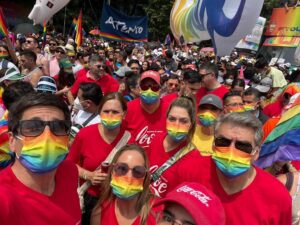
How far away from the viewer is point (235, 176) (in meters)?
2.37

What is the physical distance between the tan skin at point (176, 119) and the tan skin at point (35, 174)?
4.43 ft

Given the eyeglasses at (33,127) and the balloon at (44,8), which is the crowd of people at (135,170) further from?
the balloon at (44,8)

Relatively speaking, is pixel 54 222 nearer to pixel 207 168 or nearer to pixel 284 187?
pixel 207 168

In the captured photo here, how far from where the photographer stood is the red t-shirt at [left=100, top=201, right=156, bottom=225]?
2418mm

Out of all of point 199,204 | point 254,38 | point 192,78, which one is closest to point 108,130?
point 199,204

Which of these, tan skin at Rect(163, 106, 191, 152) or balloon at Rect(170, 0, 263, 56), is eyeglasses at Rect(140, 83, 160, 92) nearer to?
tan skin at Rect(163, 106, 191, 152)

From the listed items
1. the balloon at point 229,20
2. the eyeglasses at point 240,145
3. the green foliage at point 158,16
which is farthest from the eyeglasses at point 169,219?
the green foliage at point 158,16

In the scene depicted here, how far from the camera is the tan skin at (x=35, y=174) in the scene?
199 cm

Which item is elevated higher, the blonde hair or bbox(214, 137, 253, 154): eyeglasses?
bbox(214, 137, 253, 154): eyeglasses

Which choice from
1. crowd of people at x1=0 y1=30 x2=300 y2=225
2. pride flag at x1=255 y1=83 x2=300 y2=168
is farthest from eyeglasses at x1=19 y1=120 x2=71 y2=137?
pride flag at x1=255 y1=83 x2=300 y2=168

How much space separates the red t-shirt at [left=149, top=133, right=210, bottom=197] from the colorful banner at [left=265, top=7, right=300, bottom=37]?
23.3 meters

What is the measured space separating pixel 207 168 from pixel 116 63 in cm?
842

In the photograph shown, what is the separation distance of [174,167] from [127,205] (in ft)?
1.70

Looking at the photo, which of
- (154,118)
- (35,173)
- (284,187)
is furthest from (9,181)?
(154,118)
